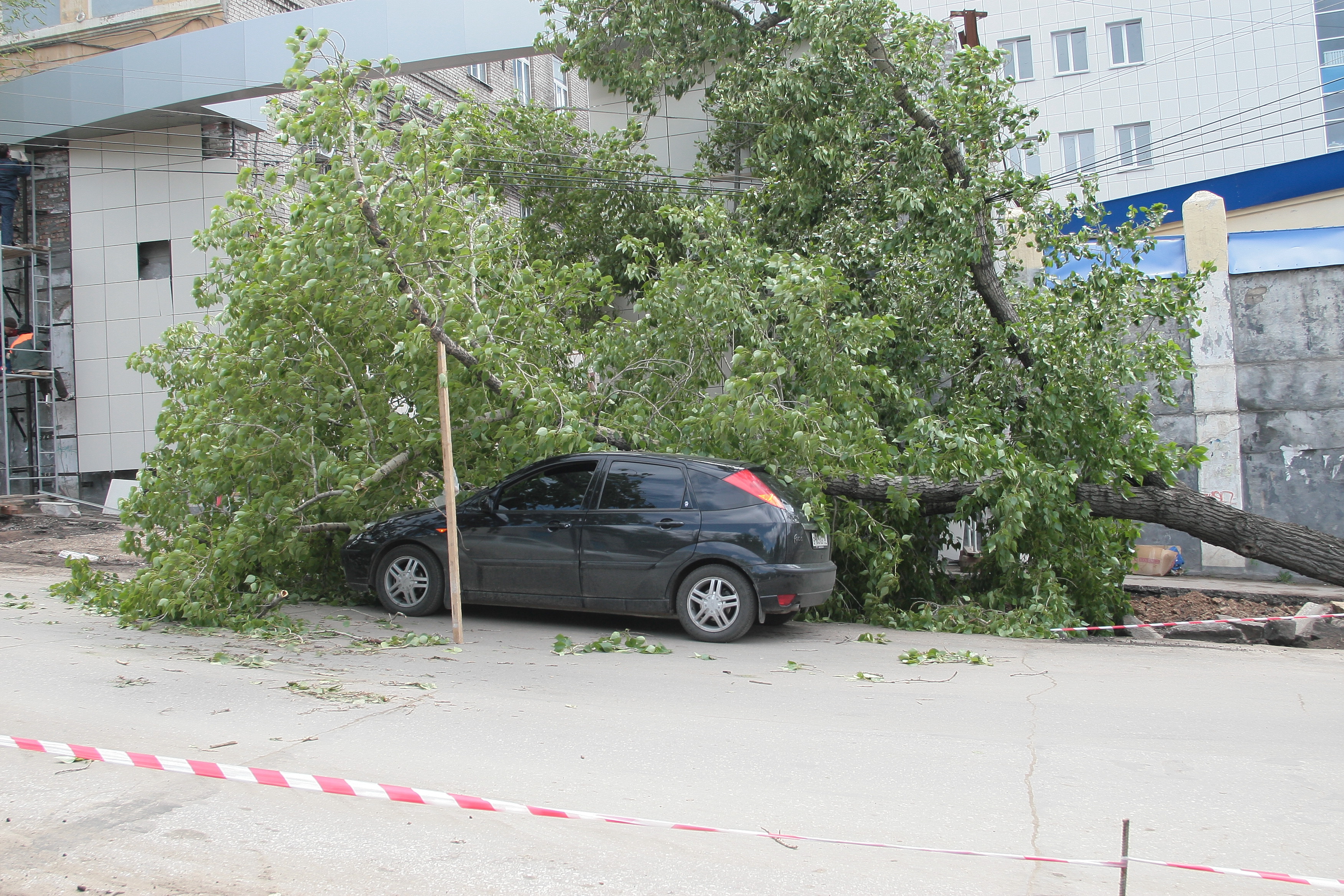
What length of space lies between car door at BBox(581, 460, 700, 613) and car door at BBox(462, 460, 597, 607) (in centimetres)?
15

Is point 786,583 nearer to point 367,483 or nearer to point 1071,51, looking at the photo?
point 367,483

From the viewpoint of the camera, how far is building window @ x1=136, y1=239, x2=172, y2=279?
1853 cm

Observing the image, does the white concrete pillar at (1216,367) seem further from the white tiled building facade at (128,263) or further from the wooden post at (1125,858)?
the white tiled building facade at (128,263)

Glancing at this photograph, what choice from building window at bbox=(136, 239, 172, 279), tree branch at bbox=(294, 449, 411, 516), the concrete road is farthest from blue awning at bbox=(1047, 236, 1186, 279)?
building window at bbox=(136, 239, 172, 279)

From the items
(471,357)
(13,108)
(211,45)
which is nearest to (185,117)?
(211,45)

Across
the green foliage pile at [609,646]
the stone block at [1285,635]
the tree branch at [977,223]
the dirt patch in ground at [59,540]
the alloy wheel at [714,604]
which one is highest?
the tree branch at [977,223]

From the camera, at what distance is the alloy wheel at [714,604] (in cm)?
821

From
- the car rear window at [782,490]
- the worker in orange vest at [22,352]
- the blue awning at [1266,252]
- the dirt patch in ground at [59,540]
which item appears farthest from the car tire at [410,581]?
the worker in orange vest at [22,352]

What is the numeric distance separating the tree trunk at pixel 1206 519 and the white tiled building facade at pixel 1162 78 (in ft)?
77.2

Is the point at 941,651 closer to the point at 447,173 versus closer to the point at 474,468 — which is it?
the point at 474,468

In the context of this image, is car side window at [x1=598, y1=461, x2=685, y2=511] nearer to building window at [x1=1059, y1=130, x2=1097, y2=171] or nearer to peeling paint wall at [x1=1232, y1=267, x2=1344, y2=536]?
peeling paint wall at [x1=1232, y1=267, x2=1344, y2=536]

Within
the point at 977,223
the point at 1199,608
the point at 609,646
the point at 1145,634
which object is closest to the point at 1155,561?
the point at 1199,608

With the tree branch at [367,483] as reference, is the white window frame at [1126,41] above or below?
above

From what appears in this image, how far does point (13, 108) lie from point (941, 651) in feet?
62.6
